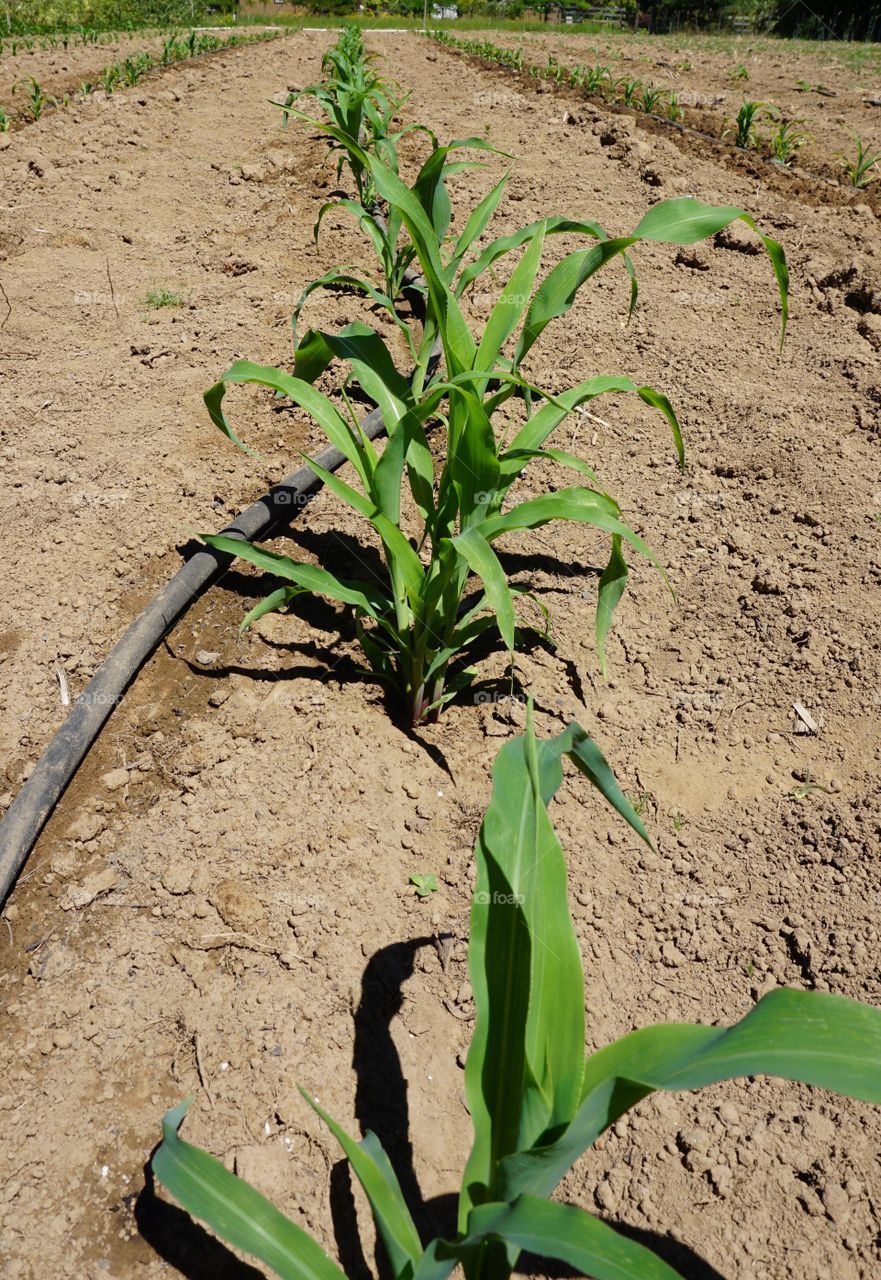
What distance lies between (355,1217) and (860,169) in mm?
5231

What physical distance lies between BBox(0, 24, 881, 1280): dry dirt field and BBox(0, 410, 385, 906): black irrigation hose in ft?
0.18

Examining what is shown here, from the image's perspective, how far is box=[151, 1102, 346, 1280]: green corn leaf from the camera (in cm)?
94

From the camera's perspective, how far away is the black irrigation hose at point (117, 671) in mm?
1628

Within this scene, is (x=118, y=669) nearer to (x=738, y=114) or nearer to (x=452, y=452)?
(x=452, y=452)

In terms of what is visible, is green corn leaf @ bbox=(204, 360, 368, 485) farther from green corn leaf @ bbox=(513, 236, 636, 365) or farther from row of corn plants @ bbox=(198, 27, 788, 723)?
green corn leaf @ bbox=(513, 236, 636, 365)

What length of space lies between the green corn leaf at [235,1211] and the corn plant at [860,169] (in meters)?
5.20

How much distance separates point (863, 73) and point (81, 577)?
1096 cm

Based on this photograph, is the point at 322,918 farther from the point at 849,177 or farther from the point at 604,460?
the point at 849,177

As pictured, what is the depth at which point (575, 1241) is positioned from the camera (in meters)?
0.73

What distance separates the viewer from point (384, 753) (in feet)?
6.07

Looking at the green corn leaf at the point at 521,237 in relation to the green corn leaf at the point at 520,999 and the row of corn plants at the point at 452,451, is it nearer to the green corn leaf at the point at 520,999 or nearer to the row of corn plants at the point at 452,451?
the row of corn plants at the point at 452,451

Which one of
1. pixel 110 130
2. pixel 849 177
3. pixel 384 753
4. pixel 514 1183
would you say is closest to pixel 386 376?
Answer: pixel 384 753

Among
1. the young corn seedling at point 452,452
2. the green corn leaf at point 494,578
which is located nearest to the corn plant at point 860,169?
the young corn seedling at point 452,452

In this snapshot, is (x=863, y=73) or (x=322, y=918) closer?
(x=322, y=918)
